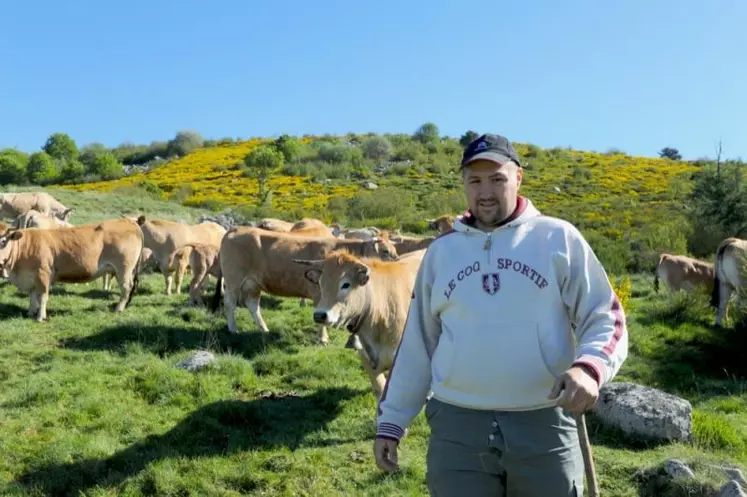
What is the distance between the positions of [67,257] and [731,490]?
1085cm

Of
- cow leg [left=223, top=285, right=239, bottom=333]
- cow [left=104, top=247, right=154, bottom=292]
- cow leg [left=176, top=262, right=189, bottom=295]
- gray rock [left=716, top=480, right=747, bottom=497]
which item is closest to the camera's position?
gray rock [left=716, top=480, right=747, bottom=497]

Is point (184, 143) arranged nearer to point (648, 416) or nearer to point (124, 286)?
point (124, 286)

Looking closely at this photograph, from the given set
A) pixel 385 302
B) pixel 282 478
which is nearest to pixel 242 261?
pixel 385 302

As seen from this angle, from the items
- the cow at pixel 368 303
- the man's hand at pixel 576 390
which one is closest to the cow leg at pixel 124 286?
the cow at pixel 368 303

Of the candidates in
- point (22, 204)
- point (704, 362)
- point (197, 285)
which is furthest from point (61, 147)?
point (704, 362)

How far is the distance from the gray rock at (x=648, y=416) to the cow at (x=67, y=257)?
8625 mm

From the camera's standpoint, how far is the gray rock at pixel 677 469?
592 centimetres

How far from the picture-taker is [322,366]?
9.24 m

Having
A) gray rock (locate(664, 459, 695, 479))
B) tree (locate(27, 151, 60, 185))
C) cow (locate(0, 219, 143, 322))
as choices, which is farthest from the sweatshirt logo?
tree (locate(27, 151, 60, 185))

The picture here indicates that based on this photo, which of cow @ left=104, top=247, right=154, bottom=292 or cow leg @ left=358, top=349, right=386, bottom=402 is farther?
cow @ left=104, top=247, right=154, bottom=292

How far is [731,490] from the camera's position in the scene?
546 centimetres

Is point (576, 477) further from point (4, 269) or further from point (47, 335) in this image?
point (4, 269)

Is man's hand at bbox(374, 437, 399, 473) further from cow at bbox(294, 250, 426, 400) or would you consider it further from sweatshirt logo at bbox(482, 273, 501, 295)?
cow at bbox(294, 250, 426, 400)

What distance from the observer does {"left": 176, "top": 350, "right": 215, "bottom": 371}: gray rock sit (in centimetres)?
891
